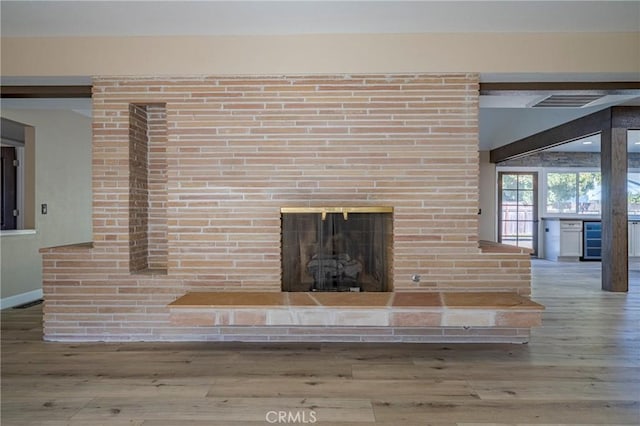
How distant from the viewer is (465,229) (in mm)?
2982

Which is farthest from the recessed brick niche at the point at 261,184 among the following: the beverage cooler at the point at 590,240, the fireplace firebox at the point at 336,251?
the beverage cooler at the point at 590,240

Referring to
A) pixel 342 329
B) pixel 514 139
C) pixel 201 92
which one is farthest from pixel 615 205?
pixel 201 92

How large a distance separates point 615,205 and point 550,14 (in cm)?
340

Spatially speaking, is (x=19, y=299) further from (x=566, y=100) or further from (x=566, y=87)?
(x=566, y=100)

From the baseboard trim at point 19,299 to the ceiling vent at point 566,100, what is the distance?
596cm

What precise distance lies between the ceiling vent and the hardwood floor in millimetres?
2166

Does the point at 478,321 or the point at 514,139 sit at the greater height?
the point at 514,139

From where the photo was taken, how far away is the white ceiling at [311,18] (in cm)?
256

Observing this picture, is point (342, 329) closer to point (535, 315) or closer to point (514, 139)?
point (535, 315)

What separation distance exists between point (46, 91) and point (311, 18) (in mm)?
2365

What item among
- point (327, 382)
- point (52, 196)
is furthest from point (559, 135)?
point (52, 196)

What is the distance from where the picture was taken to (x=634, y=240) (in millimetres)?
7121

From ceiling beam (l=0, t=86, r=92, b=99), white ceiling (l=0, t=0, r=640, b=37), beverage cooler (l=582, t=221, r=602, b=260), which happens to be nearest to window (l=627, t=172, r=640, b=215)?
beverage cooler (l=582, t=221, r=602, b=260)

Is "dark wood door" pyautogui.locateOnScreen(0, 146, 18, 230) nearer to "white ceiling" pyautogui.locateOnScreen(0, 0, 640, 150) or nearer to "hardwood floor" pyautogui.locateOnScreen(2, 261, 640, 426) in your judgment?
"white ceiling" pyautogui.locateOnScreen(0, 0, 640, 150)
